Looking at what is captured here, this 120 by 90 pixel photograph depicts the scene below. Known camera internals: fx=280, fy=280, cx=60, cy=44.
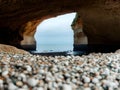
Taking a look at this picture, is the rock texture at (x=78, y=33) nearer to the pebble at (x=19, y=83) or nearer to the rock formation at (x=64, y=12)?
the rock formation at (x=64, y=12)

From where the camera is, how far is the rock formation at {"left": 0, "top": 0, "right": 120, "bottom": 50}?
10.2 meters

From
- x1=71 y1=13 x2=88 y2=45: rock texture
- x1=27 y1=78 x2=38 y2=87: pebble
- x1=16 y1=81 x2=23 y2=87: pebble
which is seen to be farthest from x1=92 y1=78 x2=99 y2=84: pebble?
x1=71 y1=13 x2=88 y2=45: rock texture

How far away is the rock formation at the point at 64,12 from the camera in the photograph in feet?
33.5

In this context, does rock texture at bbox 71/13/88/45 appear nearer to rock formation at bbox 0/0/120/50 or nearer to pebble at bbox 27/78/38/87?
rock formation at bbox 0/0/120/50

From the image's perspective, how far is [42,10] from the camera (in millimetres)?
11234

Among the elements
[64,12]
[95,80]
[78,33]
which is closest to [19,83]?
[95,80]

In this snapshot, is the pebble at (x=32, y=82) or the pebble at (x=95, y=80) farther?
the pebble at (x=95, y=80)

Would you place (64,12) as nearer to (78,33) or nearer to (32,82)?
(32,82)

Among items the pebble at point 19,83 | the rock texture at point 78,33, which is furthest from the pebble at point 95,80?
the rock texture at point 78,33

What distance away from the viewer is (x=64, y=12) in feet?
40.5

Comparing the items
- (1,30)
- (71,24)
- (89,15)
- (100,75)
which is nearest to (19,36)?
(1,30)

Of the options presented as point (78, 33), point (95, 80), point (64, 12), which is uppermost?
point (64, 12)

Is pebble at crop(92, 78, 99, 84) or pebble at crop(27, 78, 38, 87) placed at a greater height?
pebble at crop(27, 78, 38, 87)

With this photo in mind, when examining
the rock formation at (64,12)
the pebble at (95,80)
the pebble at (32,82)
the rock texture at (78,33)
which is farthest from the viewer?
the rock texture at (78,33)
